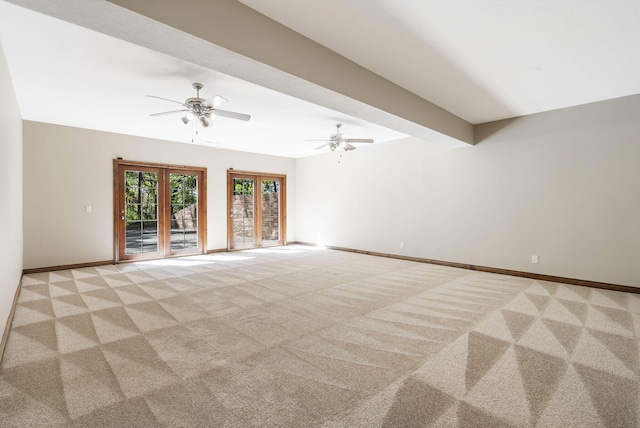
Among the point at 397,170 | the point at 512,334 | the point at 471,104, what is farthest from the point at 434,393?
the point at 397,170

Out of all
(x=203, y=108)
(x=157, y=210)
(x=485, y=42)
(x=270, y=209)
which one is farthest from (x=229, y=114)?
(x=270, y=209)

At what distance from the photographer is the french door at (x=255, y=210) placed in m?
8.32

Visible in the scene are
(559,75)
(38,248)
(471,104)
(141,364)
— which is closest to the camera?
(141,364)

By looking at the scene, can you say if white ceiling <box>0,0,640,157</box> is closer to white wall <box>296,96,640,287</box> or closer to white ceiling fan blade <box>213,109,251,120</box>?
white ceiling fan blade <box>213,109,251,120</box>

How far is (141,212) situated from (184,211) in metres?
0.94

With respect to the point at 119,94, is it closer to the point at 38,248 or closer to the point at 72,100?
the point at 72,100

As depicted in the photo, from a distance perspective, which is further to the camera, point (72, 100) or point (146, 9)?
point (72, 100)

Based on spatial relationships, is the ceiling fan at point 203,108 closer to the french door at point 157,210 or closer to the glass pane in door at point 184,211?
the french door at point 157,210

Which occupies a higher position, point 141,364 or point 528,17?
point 528,17

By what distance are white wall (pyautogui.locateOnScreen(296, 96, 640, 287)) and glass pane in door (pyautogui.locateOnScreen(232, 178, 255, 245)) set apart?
9.87ft

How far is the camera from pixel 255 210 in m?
8.82

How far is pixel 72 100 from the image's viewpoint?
448 cm

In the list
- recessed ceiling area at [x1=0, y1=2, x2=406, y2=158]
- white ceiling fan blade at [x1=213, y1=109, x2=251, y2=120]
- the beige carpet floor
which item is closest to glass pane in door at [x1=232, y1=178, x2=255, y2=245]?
recessed ceiling area at [x1=0, y1=2, x2=406, y2=158]

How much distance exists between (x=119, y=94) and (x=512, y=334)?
546cm
